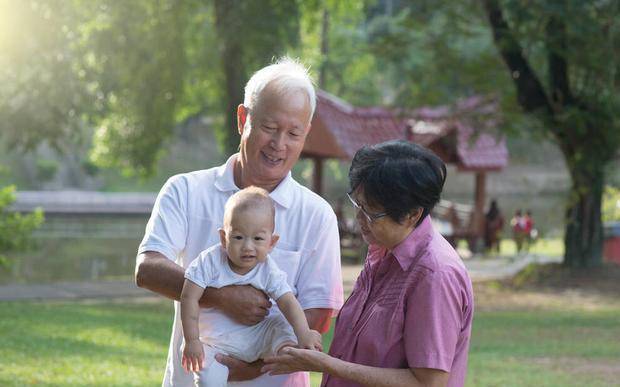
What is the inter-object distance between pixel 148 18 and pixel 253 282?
59.8 feet

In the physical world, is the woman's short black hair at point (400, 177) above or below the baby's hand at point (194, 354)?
above

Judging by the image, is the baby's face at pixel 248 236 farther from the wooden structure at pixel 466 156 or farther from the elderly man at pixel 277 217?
the wooden structure at pixel 466 156

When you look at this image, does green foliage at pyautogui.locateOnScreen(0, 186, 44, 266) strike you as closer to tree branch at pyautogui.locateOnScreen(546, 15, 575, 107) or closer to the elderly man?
tree branch at pyautogui.locateOnScreen(546, 15, 575, 107)

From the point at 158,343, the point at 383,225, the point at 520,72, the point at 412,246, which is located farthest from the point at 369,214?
the point at 520,72

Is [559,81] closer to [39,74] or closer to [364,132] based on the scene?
[364,132]

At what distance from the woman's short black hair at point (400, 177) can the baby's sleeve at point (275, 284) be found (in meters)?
0.52

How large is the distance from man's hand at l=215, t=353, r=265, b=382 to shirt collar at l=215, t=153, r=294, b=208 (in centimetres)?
53

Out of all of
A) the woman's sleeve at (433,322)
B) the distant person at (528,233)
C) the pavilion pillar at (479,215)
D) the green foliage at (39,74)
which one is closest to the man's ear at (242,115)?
the woman's sleeve at (433,322)

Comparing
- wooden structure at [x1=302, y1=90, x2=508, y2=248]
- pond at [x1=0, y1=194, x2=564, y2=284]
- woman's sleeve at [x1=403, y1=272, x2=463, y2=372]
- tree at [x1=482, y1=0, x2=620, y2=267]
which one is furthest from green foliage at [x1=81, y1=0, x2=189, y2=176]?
woman's sleeve at [x1=403, y1=272, x2=463, y2=372]

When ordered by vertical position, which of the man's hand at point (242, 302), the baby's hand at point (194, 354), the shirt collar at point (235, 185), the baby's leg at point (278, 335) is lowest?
the baby's hand at point (194, 354)

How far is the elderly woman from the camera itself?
2773mm

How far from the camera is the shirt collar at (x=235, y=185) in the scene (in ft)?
11.3

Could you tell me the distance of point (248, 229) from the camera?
3189mm

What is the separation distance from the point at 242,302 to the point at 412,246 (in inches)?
24.9
